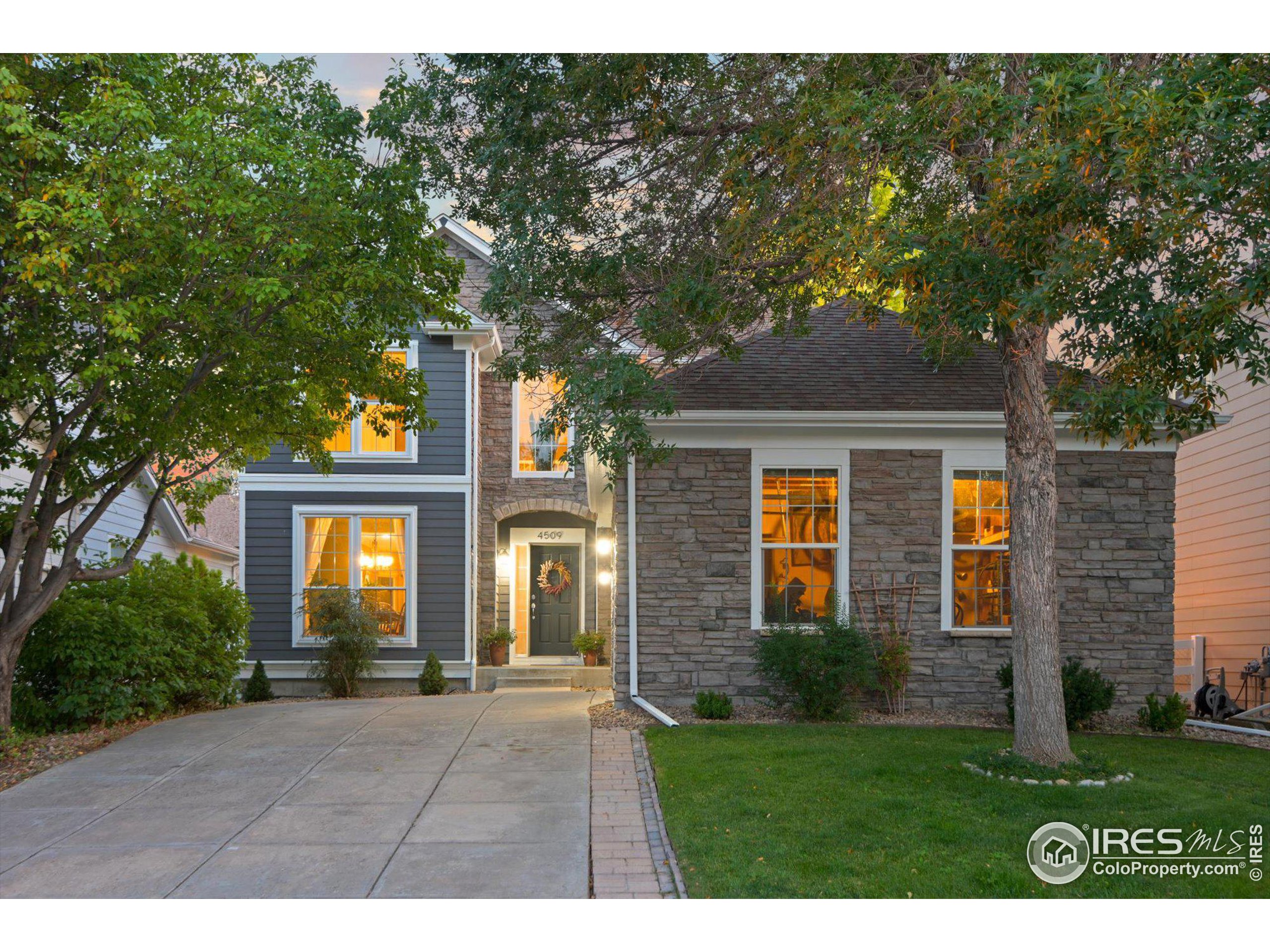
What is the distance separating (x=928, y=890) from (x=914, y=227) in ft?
17.6

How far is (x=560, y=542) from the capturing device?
60.1 ft

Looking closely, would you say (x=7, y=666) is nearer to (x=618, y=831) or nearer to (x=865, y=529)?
(x=618, y=831)

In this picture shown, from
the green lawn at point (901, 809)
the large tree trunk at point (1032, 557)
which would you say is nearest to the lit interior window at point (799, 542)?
the green lawn at point (901, 809)

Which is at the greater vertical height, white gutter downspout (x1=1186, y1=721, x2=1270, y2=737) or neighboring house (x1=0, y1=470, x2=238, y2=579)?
neighboring house (x1=0, y1=470, x2=238, y2=579)

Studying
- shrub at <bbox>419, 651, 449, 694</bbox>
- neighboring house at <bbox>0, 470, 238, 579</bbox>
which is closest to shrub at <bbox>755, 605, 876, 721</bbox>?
shrub at <bbox>419, 651, 449, 694</bbox>

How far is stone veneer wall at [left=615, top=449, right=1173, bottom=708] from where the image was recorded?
10.7m

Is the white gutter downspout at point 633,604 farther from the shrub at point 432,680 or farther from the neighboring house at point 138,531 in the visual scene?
the shrub at point 432,680

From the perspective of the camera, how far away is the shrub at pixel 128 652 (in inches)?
392

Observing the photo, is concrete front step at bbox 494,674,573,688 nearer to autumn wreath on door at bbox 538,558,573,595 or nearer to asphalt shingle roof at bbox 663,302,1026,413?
autumn wreath on door at bbox 538,558,573,595

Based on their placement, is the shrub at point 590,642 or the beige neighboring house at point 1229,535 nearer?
the beige neighboring house at point 1229,535

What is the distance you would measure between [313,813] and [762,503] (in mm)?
5708

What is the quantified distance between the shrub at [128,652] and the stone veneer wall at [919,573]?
481 centimetres

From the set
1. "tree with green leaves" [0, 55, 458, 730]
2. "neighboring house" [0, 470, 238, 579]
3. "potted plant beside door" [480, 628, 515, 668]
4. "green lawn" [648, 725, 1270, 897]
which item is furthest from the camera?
"potted plant beside door" [480, 628, 515, 668]

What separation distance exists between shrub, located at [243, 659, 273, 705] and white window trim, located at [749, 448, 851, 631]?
7956mm
